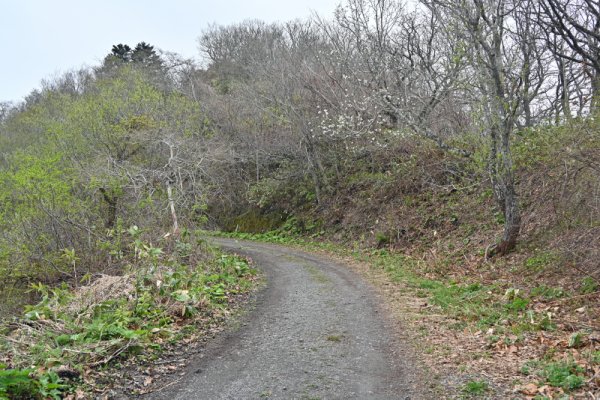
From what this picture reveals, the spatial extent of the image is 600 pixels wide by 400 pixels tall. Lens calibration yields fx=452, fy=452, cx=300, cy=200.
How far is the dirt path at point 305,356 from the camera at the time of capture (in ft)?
16.4

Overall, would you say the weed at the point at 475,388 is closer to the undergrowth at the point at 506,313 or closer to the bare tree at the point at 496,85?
the undergrowth at the point at 506,313

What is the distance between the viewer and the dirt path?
5004 millimetres

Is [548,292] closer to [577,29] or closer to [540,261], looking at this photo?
[540,261]

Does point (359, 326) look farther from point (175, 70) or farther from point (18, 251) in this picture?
point (175, 70)

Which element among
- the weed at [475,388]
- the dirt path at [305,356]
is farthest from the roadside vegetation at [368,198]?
the dirt path at [305,356]

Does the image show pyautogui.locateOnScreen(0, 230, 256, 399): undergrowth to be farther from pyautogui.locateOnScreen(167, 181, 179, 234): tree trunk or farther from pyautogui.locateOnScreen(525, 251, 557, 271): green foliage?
pyautogui.locateOnScreen(525, 251, 557, 271): green foliage

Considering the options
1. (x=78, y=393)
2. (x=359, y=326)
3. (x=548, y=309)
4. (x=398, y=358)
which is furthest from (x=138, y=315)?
(x=548, y=309)

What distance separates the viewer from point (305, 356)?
6023mm

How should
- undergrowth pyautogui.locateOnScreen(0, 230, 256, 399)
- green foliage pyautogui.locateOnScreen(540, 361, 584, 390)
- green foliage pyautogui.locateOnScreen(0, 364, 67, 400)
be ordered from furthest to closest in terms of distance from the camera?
undergrowth pyautogui.locateOnScreen(0, 230, 256, 399) → green foliage pyautogui.locateOnScreen(540, 361, 584, 390) → green foliage pyautogui.locateOnScreen(0, 364, 67, 400)

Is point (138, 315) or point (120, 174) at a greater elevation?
point (120, 174)

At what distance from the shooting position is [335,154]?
76.4 ft

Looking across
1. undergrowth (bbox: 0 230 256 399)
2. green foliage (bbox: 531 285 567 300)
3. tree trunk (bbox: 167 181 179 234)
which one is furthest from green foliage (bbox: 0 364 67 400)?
tree trunk (bbox: 167 181 179 234)

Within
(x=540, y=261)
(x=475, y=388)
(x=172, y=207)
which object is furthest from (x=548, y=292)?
(x=172, y=207)

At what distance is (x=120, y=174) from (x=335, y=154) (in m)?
11.4
